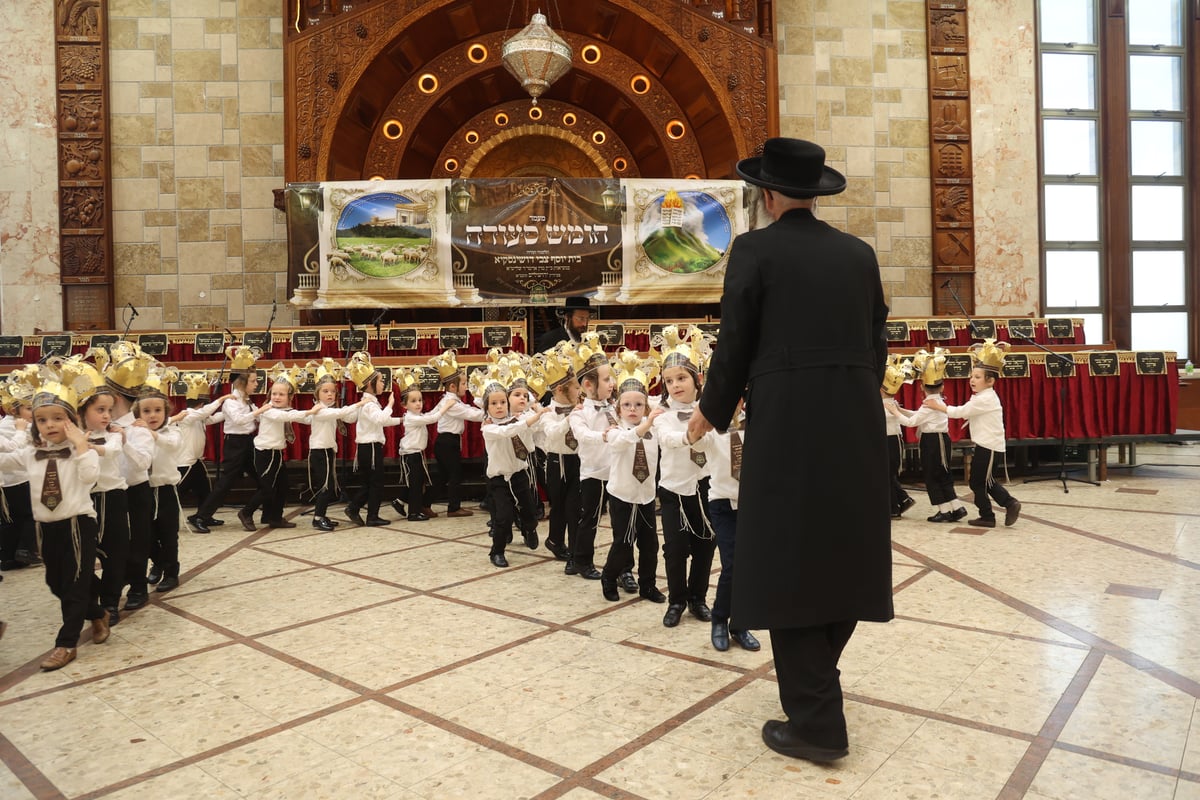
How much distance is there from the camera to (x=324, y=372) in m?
7.73

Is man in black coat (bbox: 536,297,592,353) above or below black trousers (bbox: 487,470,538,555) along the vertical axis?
above

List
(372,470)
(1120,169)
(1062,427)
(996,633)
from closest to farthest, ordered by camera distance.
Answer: (996,633) → (372,470) → (1062,427) → (1120,169)

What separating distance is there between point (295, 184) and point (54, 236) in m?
4.00

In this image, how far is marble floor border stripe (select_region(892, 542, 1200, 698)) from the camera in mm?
3260

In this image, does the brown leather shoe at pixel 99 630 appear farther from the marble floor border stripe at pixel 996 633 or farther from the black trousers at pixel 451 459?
the marble floor border stripe at pixel 996 633

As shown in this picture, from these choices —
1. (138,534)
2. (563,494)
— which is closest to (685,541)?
(563,494)

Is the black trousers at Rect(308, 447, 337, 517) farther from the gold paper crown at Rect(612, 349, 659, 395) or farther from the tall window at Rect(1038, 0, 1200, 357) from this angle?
the tall window at Rect(1038, 0, 1200, 357)

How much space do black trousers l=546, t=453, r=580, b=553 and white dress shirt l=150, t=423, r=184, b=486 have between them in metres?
2.46

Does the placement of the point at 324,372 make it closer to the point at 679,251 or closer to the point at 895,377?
the point at 679,251

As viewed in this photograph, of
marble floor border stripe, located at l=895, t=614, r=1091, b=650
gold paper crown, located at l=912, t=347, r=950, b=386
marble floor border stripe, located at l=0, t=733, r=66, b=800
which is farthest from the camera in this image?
gold paper crown, located at l=912, t=347, r=950, b=386

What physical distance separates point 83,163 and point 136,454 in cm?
910

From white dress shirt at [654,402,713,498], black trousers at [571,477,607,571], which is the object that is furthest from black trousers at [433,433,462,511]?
white dress shirt at [654,402,713,498]

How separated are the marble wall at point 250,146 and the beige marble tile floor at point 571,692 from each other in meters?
7.44

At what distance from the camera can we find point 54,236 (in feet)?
37.3
